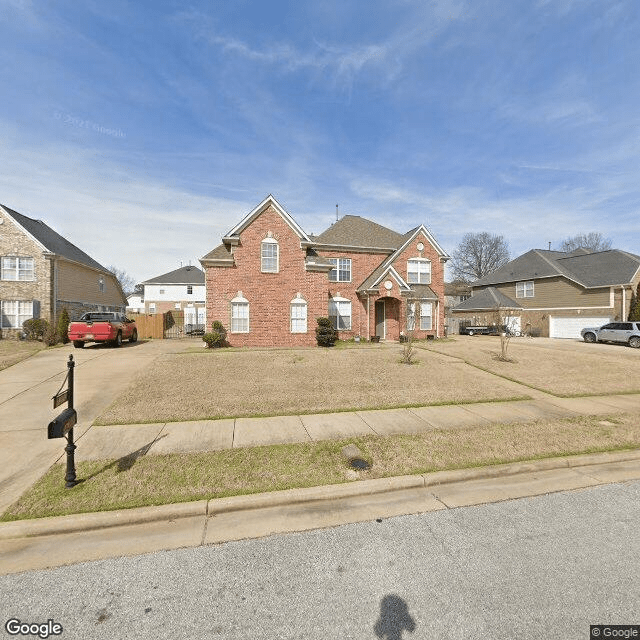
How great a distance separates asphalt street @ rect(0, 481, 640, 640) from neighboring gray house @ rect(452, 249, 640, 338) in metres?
27.2

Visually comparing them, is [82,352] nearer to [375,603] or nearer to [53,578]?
[53,578]

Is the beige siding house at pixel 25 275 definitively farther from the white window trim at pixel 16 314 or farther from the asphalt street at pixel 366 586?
the asphalt street at pixel 366 586

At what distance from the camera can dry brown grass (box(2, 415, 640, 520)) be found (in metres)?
3.90

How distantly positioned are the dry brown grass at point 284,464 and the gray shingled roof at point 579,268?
30.0 metres

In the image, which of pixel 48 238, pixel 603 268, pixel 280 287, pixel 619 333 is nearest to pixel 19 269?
pixel 48 238

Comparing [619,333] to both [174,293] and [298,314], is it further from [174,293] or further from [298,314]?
[174,293]

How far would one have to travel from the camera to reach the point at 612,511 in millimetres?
3910

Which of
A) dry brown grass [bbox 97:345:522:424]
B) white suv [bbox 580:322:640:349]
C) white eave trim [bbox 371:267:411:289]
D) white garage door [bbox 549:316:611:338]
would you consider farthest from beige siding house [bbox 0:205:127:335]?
white garage door [bbox 549:316:611:338]

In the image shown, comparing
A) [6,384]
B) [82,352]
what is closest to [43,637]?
[6,384]

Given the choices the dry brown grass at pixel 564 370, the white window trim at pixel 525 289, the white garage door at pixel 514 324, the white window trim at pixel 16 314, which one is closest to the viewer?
the dry brown grass at pixel 564 370

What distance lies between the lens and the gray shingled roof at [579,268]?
2803 centimetres

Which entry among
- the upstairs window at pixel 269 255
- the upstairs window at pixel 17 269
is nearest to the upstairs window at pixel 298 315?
the upstairs window at pixel 269 255

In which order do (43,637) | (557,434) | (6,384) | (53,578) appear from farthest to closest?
(6,384), (557,434), (53,578), (43,637)

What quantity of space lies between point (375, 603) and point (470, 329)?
3290 centimetres
